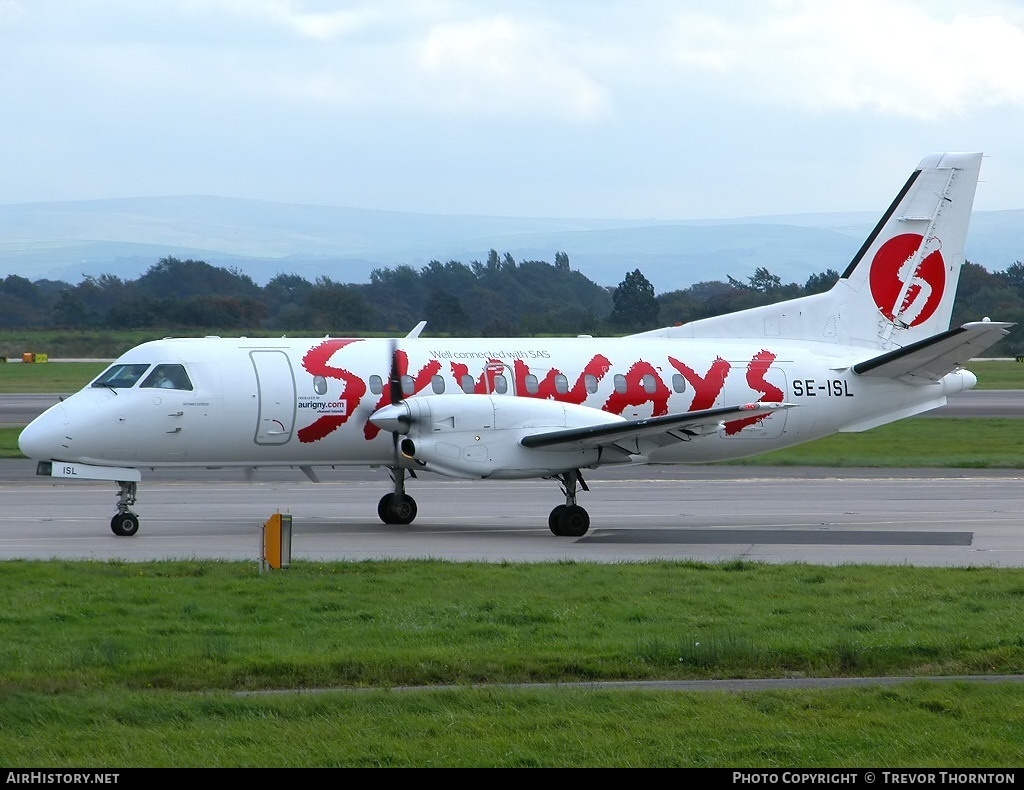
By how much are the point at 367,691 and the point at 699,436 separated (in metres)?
12.0

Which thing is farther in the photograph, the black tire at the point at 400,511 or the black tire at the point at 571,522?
the black tire at the point at 400,511

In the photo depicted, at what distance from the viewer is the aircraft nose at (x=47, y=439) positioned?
19.1m

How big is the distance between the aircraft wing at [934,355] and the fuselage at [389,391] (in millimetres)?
253

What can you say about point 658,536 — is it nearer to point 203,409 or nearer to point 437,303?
point 203,409

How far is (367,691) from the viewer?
965cm

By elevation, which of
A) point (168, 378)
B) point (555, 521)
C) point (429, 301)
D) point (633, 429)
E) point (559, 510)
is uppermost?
point (429, 301)

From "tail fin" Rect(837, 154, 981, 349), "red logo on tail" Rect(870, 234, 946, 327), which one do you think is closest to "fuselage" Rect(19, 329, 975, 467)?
"tail fin" Rect(837, 154, 981, 349)

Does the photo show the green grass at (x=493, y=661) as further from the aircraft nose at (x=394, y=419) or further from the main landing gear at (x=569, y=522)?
the aircraft nose at (x=394, y=419)

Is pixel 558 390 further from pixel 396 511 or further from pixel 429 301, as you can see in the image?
pixel 429 301

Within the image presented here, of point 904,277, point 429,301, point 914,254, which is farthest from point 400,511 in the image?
point 429,301

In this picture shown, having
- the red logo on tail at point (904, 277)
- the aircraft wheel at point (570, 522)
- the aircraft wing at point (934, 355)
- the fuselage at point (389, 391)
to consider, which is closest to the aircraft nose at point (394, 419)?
the fuselage at point (389, 391)

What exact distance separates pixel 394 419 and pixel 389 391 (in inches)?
38.6

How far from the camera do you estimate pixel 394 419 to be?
65.2ft

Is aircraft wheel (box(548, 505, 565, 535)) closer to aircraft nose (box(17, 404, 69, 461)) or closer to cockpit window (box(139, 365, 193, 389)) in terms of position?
cockpit window (box(139, 365, 193, 389))
